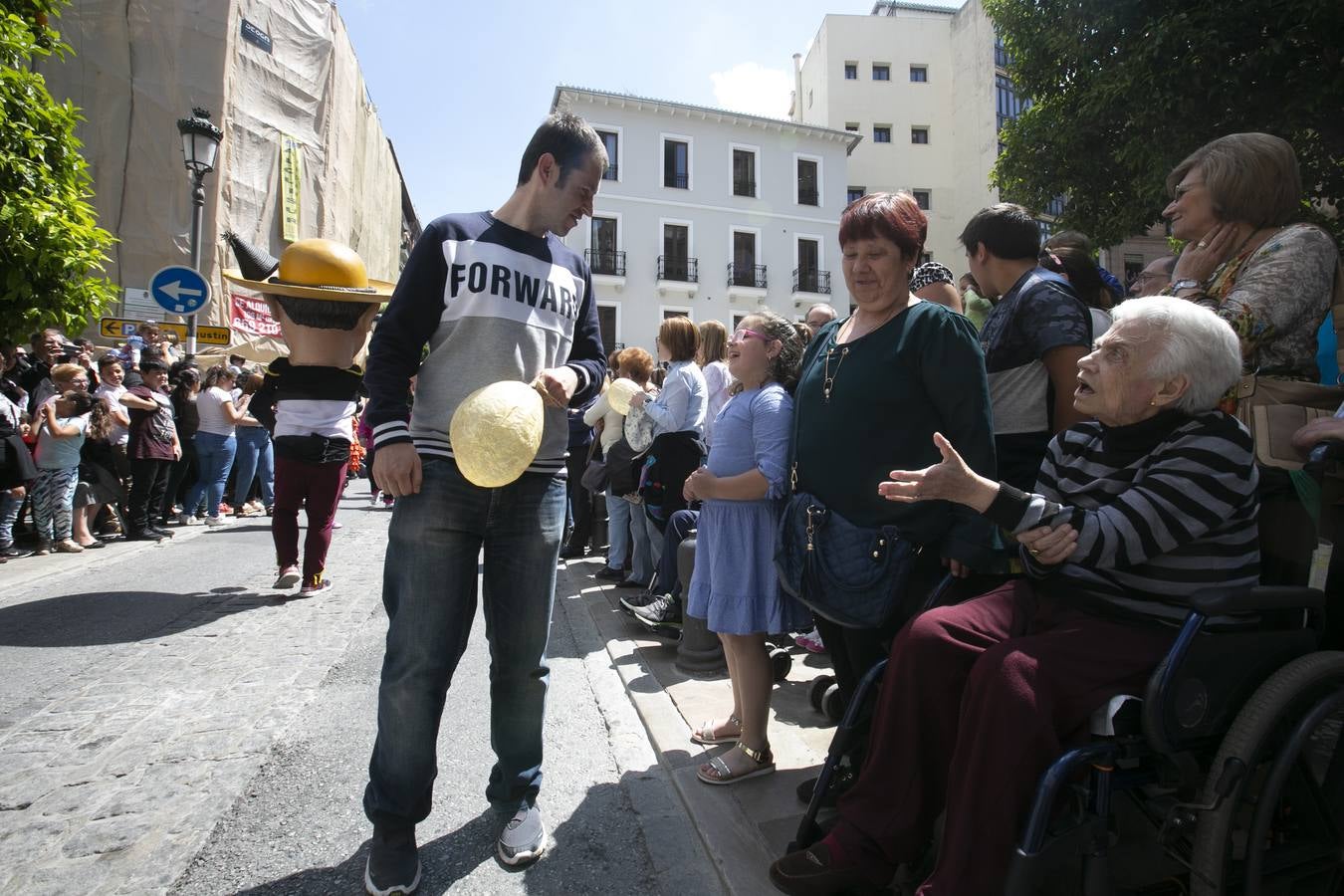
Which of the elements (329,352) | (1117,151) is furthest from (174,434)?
(1117,151)

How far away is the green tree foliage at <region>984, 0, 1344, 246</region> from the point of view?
713 centimetres

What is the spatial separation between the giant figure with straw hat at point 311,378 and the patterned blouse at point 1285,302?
3.85 meters

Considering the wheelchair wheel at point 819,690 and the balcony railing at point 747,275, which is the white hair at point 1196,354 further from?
the balcony railing at point 747,275

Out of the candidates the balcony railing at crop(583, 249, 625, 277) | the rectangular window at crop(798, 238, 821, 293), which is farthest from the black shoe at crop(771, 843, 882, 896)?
the rectangular window at crop(798, 238, 821, 293)

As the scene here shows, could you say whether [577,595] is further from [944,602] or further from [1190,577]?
[1190,577]

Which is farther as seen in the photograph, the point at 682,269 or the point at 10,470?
the point at 682,269

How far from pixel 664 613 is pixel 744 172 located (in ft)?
101

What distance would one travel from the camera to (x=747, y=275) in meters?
Result: 31.2

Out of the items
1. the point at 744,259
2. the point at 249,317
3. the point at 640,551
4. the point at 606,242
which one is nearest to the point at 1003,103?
the point at 744,259

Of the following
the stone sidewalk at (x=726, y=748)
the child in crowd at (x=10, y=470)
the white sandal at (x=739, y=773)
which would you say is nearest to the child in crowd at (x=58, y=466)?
the child in crowd at (x=10, y=470)

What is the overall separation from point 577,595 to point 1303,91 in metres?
8.43

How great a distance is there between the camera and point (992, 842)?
4.93 feet

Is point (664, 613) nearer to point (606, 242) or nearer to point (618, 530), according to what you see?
point (618, 530)

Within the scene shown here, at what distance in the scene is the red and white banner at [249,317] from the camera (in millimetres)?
15633
